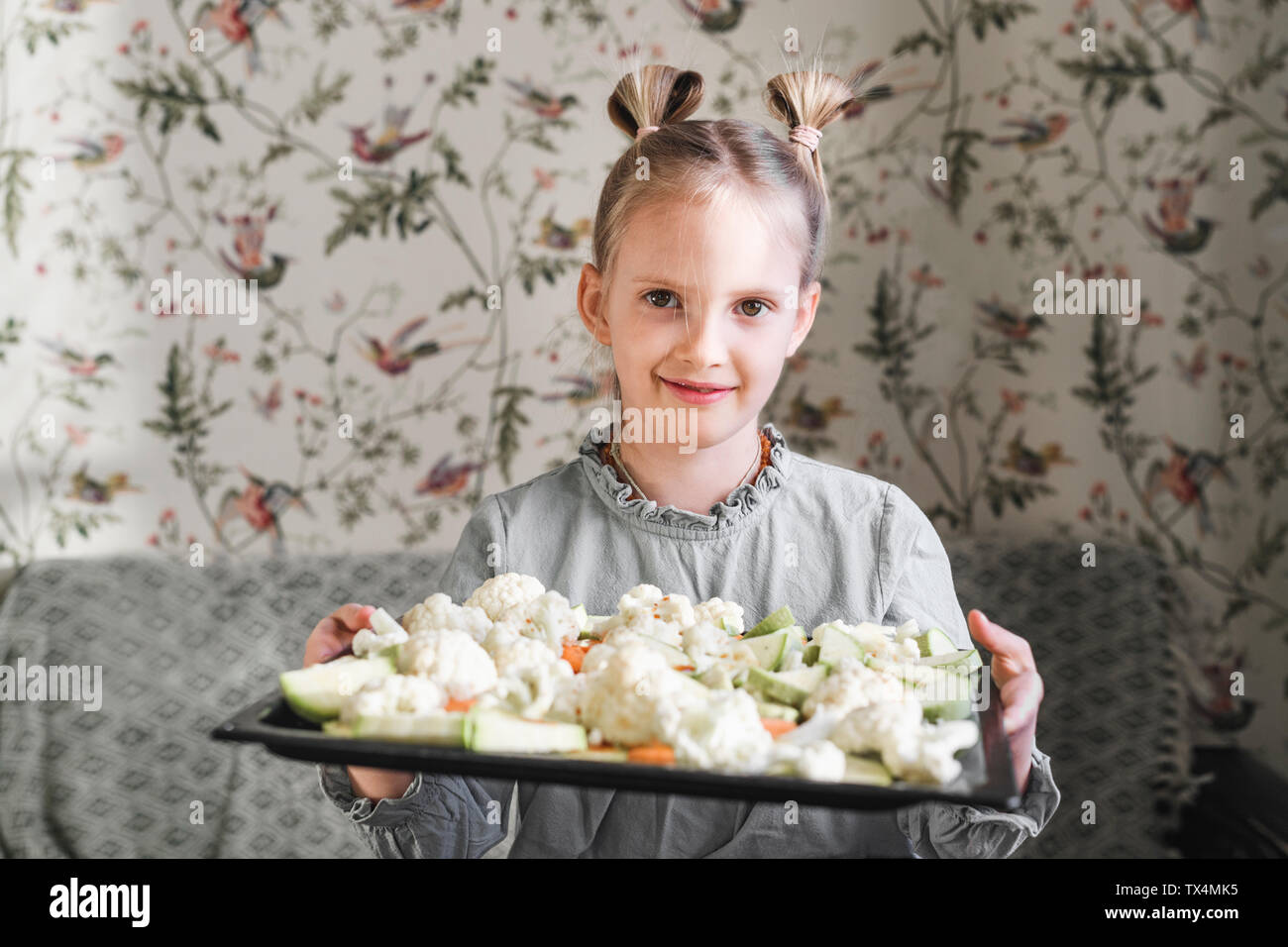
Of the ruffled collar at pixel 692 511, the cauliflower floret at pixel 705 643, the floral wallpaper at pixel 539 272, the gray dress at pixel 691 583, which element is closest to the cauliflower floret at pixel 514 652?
the cauliflower floret at pixel 705 643

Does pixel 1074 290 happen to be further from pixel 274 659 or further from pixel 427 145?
pixel 274 659

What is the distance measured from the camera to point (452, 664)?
0.77 m

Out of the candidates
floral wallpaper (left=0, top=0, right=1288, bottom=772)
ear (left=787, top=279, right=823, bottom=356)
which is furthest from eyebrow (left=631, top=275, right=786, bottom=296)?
floral wallpaper (left=0, top=0, right=1288, bottom=772)

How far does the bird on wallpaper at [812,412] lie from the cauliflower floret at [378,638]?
1.38 meters

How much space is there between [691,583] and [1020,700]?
427 mm

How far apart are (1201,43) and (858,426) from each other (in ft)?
2.99

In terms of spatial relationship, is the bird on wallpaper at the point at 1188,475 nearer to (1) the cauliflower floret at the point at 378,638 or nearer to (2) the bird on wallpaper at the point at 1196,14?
(2) the bird on wallpaper at the point at 1196,14

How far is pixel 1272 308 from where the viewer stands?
2.00m

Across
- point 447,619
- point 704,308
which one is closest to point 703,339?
point 704,308

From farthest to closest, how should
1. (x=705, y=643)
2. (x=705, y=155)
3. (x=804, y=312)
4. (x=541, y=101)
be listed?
(x=541, y=101) → (x=804, y=312) → (x=705, y=155) → (x=705, y=643)

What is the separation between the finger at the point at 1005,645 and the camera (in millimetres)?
938

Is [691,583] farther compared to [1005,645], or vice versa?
[691,583]

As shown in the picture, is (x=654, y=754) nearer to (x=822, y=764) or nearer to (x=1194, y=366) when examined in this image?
(x=822, y=764)
